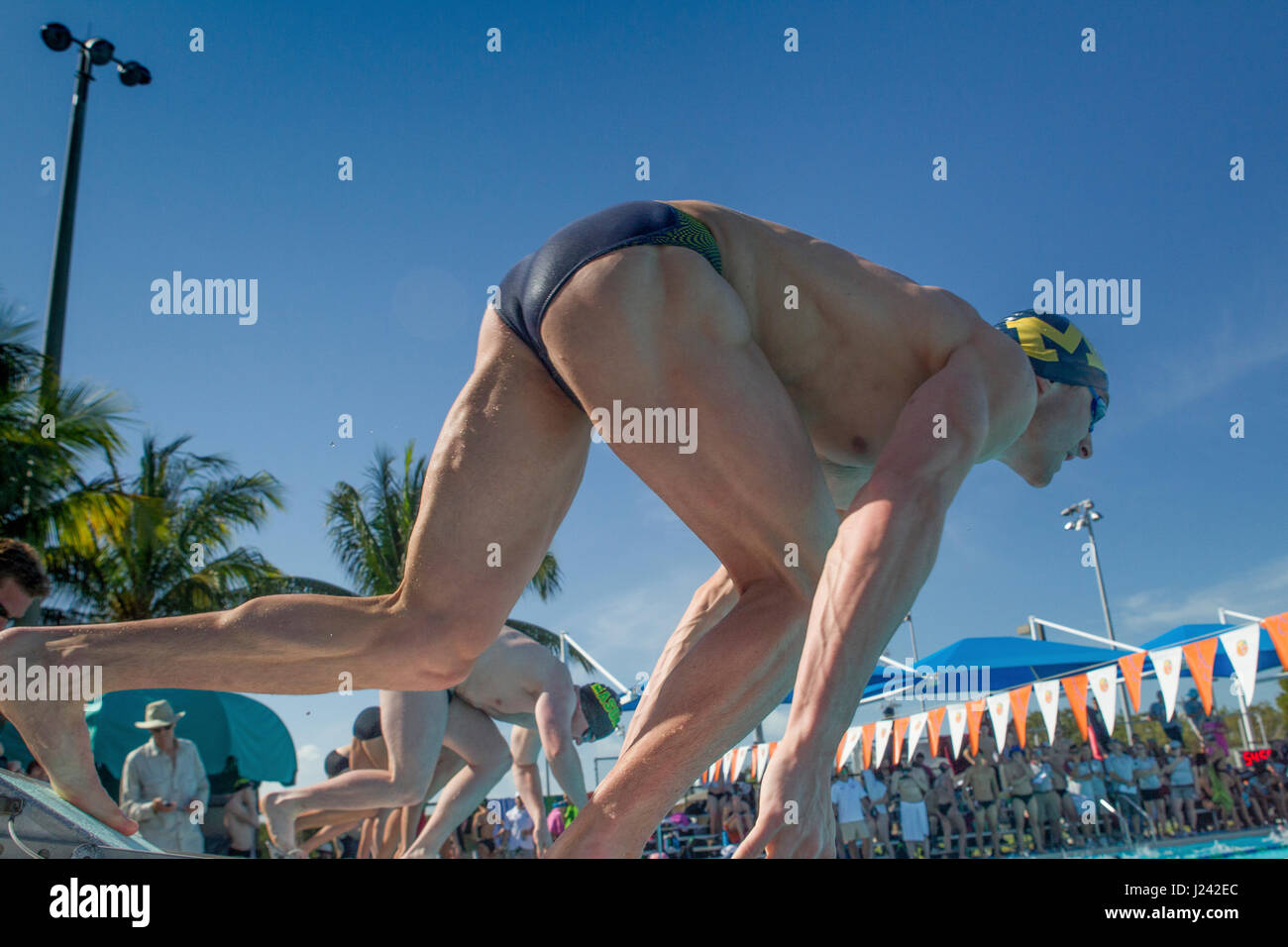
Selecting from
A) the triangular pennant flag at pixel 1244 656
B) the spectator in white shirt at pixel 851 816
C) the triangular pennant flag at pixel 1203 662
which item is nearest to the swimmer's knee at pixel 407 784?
the spectator in white shirt at pixel 851 816

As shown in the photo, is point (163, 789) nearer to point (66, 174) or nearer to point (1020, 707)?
point (66, 174)

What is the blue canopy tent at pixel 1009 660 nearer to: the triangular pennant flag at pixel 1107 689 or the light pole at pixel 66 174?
the triangular pennant flag at pixel 1107 689

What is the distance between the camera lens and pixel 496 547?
1634mm

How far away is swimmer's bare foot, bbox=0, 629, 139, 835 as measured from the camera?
1.45 metres

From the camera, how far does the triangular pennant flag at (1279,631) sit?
28.2ft

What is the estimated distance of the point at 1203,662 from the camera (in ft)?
33.1

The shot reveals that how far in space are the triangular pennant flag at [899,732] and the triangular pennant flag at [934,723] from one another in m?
0.60

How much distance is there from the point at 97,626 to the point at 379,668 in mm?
503

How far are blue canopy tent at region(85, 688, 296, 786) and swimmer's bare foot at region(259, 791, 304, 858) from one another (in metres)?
6.62

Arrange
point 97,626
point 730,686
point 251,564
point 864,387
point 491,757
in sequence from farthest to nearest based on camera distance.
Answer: point 251,564
point 491,757
point 864,387
point 97,626
point 730,686

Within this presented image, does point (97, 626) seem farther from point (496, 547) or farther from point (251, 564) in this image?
point (251, 564)

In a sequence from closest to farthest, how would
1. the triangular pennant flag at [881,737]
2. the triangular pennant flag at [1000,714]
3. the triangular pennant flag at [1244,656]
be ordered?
1. the triangular pennant flag at [1244,656]
2. the triangular pennant flag at [1000,714]
3. the triangular pennant flag at [881,737]
